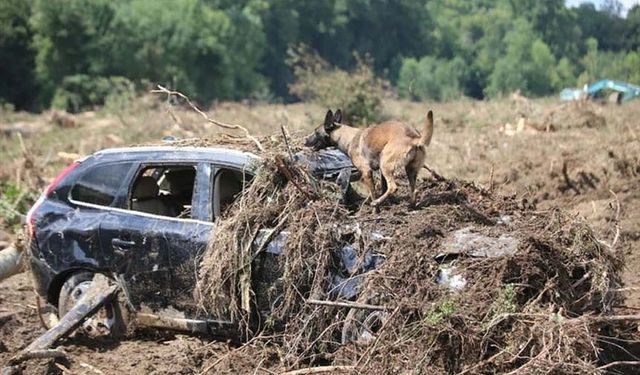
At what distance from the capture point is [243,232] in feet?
22.3

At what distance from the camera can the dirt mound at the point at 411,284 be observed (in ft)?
18.8

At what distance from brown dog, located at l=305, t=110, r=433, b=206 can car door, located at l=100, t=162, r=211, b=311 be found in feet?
5.27

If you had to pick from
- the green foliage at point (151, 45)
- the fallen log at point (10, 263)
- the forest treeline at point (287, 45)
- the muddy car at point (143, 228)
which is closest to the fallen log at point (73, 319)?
the muddy car at point (143, 228)

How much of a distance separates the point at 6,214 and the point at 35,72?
41.2 metres

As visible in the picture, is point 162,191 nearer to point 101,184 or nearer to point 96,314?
point 101,184

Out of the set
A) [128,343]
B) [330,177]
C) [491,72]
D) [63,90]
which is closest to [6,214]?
[128,343]

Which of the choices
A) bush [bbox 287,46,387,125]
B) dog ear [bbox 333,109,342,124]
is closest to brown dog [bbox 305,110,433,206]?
dog ear [bbox 333,109,342,124]

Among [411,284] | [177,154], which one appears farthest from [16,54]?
[411,284]

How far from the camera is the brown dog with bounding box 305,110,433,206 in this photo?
7.82 m

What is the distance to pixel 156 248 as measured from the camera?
720 centimetres

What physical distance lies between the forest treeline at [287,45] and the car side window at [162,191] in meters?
3.77

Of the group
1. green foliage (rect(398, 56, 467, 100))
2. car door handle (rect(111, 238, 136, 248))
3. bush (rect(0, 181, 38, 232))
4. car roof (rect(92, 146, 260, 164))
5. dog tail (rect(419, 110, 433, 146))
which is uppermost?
dog tail (rect(419, 110, 433, 146))

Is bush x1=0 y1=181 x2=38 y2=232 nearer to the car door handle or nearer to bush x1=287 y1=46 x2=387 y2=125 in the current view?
the car door handle

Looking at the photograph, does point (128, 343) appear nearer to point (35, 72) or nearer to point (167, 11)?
point (35, 72)
